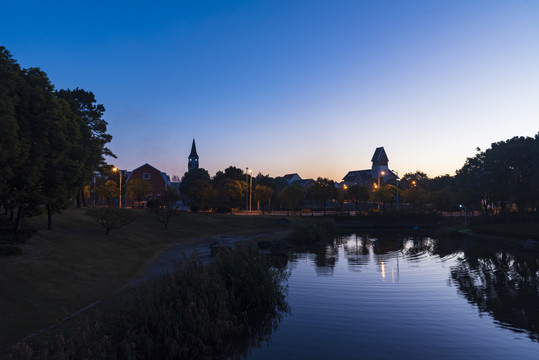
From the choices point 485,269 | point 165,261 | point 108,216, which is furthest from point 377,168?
point 165,261

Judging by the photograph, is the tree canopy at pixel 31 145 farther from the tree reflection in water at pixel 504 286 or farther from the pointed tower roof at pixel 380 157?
the pointed tower roof at pixel 380 157

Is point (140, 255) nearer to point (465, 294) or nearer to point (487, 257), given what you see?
point (465, 294)

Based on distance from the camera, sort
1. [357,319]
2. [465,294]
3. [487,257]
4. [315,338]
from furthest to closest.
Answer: [487,257] < [465,294] < [357,319] < [315,338]

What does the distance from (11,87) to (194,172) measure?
3739 inches

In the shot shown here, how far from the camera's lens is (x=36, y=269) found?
57.6 ft

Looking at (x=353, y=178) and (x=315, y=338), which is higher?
(x=353, y=178)

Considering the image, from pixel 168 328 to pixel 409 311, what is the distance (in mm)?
10702

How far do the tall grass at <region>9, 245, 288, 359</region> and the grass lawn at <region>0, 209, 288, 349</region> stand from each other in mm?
1330

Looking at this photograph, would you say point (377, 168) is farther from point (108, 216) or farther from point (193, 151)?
point (108, 216)

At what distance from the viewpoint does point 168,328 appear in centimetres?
982

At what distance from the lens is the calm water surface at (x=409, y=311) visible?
11.6 meters

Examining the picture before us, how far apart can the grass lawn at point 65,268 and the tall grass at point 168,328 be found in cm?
133

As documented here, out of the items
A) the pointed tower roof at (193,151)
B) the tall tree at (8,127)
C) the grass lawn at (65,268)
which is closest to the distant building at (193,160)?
the pointed tower roof at (193,151)

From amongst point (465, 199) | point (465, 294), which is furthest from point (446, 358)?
point (465, 199)
